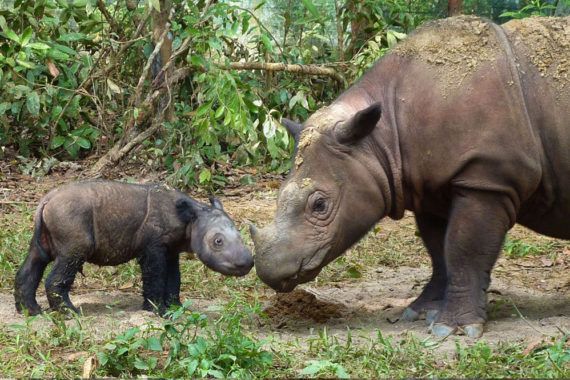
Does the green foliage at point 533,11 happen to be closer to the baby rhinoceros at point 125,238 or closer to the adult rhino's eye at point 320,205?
the adult rhino's eye at point 320,205

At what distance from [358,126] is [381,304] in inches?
63.1

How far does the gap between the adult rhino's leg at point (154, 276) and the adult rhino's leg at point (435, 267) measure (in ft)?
5.47

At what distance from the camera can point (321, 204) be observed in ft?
17.3

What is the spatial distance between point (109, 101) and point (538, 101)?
601cm

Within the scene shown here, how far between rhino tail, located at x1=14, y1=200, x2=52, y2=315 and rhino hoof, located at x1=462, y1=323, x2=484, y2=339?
8.91 feet

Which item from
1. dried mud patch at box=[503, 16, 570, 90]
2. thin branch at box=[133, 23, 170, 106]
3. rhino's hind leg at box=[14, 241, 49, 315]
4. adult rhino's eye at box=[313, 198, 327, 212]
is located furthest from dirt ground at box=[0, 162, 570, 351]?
thin branch at box=[133, 23, 170, 106]

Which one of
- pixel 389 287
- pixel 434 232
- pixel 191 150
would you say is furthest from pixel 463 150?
pixel 191 150

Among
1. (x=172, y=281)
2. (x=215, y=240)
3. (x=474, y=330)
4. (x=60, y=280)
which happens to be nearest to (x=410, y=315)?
(x=474, y=330)

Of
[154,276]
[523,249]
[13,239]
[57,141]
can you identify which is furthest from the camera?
[57,141]

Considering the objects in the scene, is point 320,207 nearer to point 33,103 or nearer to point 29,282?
point 29,282

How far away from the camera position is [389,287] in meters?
6.82

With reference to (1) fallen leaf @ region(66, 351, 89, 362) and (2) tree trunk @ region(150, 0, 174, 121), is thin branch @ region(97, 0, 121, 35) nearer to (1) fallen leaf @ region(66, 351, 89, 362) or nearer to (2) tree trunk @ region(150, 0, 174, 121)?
(2) tree trunk @ region(150, 0, 174, 121)

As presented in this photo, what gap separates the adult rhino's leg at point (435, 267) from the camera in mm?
5949

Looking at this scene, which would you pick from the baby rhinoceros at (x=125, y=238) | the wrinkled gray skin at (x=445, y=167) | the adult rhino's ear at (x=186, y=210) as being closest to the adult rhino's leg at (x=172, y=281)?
the baby rhinoceros at (x=125, y=238)
